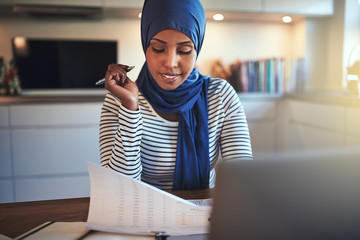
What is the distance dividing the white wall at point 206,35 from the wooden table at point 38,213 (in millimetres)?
2441

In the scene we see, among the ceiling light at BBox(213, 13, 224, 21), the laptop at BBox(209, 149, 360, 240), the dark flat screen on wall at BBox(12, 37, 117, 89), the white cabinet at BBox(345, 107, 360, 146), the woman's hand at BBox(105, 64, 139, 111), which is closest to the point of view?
the laptop at BBox(209, 149, 360, 240)

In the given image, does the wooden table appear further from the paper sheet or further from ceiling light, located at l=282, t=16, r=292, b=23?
ceiling light, located at l=282, t=16, r=292, b=23

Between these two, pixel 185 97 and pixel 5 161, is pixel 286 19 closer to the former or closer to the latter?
pixel 185 97

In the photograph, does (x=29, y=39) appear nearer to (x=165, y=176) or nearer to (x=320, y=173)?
(x=165, y=176)

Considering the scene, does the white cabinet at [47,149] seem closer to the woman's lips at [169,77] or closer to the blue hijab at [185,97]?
the blue hijab at [185,97]

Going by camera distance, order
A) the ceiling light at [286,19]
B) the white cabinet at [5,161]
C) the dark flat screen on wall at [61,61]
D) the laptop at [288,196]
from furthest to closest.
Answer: the ceiling light at [286,19] → the dark flat screen on wall at [61,61] → the white cabinet at [5,161] → the laptop at [288,196]

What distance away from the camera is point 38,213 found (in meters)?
0.78

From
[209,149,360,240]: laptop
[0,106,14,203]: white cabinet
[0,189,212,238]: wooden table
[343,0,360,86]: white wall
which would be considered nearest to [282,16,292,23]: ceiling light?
[343,0,360,86]: white wall

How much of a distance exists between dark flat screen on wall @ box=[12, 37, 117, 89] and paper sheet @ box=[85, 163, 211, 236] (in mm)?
2579

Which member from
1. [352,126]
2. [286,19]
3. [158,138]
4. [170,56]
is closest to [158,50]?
[170,56]

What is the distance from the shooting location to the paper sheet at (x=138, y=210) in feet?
2.18

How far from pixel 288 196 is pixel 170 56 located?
71 cm

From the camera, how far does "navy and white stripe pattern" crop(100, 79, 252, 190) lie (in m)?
1.02

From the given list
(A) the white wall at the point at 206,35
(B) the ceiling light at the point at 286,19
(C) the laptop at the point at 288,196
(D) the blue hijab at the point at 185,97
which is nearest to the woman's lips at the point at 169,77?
(D) the blue hijab at the point at 185,97
